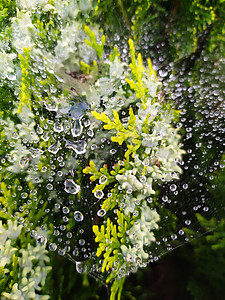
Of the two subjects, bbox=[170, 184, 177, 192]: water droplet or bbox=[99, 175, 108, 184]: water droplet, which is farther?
bbox=[170, 184, 177, 192]: water droplet

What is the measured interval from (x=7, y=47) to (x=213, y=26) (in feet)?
5.27

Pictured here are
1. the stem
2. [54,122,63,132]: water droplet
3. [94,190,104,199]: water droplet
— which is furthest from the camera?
the stem

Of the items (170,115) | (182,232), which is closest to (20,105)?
(170,115)

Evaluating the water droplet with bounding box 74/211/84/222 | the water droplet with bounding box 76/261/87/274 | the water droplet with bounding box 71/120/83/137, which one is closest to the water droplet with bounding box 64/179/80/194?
the water droplet with bounding box 74/211/84/222

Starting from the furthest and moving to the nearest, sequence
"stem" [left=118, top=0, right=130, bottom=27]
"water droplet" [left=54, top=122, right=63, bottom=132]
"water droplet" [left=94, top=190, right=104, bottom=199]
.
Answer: "stem" [left=118, top=0, right=130, bottom=27]
"water droplet" [left=54, top=122, right=63, bottom=132]
"water droplet" [left=94, top=190, right=104, bottom=199]

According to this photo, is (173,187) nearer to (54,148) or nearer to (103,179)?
(103,179)

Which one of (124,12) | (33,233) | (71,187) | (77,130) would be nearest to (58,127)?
(77,130)

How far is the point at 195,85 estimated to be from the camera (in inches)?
66.7

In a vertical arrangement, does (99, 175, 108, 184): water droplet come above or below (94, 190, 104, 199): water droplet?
above

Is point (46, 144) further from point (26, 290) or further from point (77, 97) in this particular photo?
point (26, 290)

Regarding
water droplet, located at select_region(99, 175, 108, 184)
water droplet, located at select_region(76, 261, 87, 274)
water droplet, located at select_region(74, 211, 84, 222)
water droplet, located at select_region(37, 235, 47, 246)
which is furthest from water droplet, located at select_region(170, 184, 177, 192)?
water droplet, located at select_region(37, 235, 47, 246)

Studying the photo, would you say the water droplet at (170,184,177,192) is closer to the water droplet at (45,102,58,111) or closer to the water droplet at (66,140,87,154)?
the water droplet at (66,140,87,154)

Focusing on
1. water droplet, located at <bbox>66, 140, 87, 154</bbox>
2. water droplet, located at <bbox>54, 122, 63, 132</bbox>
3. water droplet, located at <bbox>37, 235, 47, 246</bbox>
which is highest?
water droplet, located at <bbox>54, 122, 63, 132</bbox>

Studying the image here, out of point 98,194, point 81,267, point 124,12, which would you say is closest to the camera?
point 98,194
